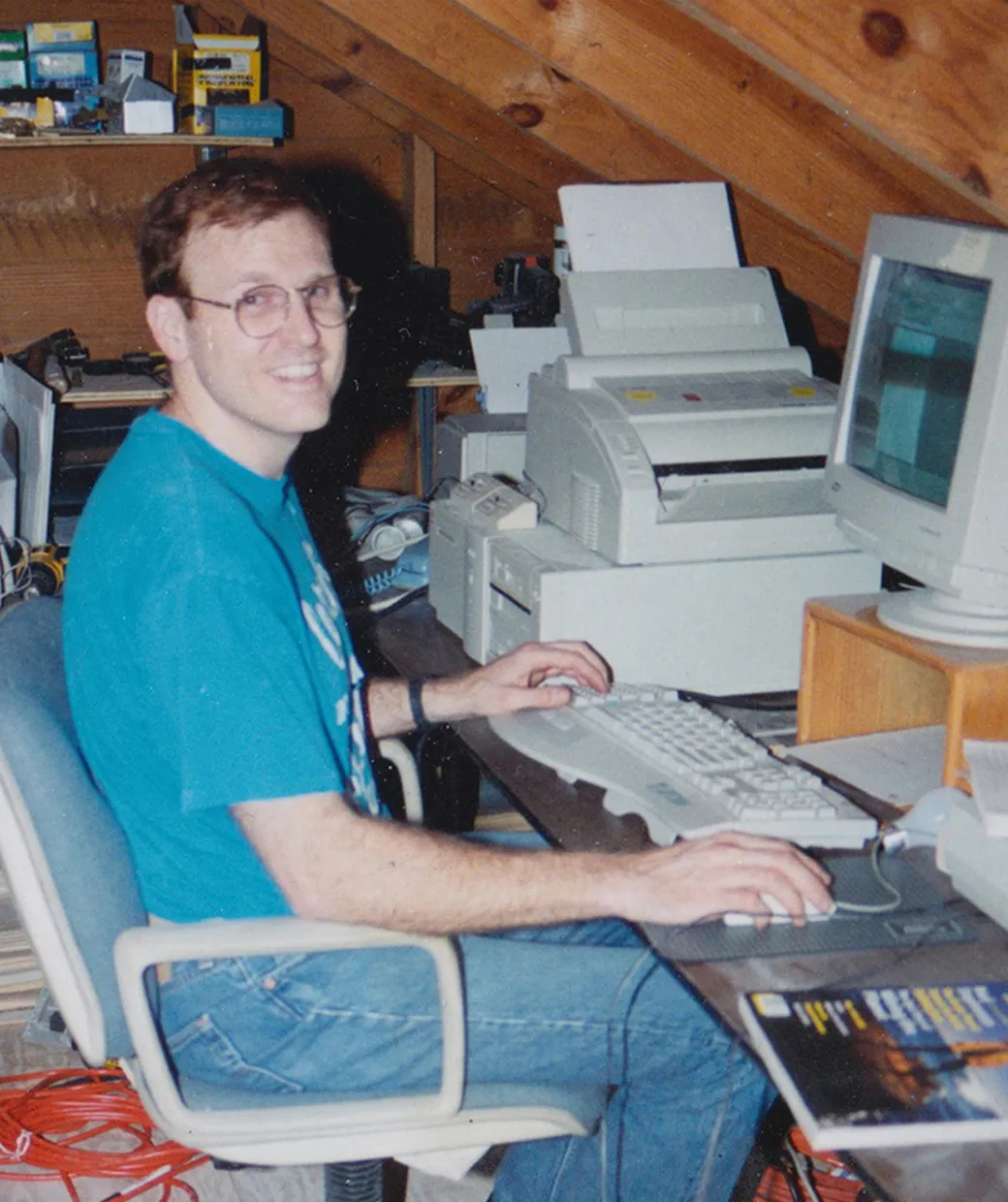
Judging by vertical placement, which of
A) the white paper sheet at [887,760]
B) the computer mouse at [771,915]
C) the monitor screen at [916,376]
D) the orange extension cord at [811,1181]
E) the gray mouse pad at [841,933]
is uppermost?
the monitor screen at [916,376]

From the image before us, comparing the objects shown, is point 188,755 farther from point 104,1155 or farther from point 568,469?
point 104,1155

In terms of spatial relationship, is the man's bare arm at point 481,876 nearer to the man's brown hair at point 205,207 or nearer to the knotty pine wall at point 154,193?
the man's brown hair at point 205,207

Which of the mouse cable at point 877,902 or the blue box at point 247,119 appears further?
the blue box at point 247,119

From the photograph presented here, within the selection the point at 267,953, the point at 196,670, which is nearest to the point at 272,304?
the point at 196,670

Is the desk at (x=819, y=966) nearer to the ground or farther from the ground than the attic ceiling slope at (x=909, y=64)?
nearer to the ground

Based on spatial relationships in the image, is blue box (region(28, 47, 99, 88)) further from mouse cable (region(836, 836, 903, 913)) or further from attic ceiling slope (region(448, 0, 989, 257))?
mouse cable (region(836, 836, 903, 913))

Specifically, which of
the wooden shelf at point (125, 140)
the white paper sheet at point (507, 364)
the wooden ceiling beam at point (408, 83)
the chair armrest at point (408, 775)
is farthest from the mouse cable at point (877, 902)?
the wooden shelf at point (125, 140)

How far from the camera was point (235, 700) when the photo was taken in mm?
1275

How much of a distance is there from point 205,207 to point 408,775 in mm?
779

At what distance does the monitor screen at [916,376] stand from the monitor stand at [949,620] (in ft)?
0.43

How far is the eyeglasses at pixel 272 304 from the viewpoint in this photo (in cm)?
152

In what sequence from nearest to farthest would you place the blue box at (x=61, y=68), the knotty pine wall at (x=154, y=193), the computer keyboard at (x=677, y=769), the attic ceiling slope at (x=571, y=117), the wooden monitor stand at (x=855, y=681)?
the computer keyboard at (x=677, y=769) → the wooden monitor stand at (x=855, y=681) → the attic ceiling slope at (x=571, y=117) → the blue box at (x=61, y=68) → the knotty pine wall at (x=154, y=193)

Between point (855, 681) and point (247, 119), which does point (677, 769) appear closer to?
point (855, 681)

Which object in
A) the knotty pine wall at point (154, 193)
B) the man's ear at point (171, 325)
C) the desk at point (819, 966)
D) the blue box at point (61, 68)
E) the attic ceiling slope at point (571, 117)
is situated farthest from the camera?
the knotty pine wall at point (154, 193)
